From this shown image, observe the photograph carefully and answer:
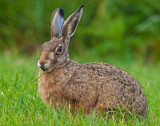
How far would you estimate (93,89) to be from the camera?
4895mm

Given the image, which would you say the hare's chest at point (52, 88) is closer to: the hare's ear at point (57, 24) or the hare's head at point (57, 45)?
the hare's head at point (57, 45)

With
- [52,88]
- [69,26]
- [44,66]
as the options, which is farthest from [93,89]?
[69,26]

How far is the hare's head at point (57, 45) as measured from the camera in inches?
196

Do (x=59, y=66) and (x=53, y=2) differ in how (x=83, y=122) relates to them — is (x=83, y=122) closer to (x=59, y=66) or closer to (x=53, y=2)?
(x=59, y=66)

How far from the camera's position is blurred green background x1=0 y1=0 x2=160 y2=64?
1180 cm

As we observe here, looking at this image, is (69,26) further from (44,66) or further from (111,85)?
(111,85)

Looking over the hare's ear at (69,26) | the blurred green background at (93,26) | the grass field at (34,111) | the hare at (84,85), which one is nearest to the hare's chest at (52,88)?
the hare at (84,85)

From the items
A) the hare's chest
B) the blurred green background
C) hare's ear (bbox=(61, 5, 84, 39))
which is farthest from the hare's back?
the blurred green background

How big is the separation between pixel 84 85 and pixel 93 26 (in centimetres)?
756

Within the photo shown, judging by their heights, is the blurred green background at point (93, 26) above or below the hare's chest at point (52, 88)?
above

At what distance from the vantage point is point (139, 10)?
12578 mm

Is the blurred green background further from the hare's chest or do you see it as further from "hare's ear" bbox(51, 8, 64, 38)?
the hare's chest

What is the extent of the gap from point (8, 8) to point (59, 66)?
26.1ft

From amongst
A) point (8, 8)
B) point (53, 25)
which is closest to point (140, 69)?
point (53, 25)
